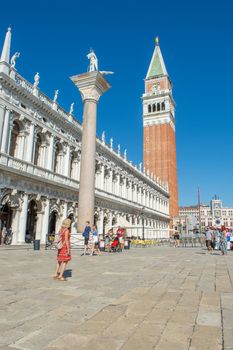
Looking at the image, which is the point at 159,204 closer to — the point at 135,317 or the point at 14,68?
the point at 14,68

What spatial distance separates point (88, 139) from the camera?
→ 736 inches

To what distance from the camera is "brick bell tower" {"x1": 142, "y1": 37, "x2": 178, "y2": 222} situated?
7650 cm

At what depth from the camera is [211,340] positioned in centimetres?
325

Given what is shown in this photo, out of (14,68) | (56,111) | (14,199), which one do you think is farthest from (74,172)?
(14,68)

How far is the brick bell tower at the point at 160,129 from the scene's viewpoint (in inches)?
Result: 3012

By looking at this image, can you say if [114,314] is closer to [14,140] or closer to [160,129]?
[14,140]

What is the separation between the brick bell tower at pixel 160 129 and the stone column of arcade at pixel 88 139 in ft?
190

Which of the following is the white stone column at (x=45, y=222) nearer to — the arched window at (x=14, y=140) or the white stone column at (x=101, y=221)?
the arched window at (x=14, y=140)

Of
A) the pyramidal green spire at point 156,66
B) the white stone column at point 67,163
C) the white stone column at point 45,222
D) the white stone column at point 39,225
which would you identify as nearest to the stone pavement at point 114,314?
the white stone column at point 39,225

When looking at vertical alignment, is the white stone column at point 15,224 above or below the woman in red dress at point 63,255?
above

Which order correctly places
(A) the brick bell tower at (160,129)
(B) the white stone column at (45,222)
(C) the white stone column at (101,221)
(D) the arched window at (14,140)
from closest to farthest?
1. (D) the arched window at (14,140)
2. (B) the white stone column at (45,222)
3. (C) the white stone column at (101,221)
4. (A) the brick bell tower at (160,129)

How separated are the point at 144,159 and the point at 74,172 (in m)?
49.1

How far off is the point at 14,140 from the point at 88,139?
27.3 ft

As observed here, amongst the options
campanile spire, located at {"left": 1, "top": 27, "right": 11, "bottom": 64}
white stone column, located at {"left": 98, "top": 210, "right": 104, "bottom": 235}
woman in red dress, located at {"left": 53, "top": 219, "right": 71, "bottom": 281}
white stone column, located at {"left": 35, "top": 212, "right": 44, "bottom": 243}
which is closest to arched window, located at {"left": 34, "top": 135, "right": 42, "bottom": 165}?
white stone column, located at {"left": 35, "top": 212, "right": 44, "bottom": 243}
